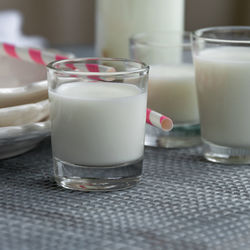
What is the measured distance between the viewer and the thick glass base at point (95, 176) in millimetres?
683

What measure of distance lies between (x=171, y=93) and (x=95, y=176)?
0.82 feet

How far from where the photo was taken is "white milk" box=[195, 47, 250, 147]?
2.54 feet

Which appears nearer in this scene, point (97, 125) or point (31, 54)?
point (97, 125)

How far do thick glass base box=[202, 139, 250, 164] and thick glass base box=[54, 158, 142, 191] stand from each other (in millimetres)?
159

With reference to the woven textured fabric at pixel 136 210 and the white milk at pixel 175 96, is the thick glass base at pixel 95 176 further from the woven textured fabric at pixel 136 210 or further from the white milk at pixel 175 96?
the white milk at pixel 175 96

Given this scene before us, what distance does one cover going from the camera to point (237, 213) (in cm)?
64

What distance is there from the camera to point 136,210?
2.09 feet

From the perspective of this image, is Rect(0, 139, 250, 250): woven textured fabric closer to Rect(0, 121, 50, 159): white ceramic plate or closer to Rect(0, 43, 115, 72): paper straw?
Rect(0, 121, 50, 159): white ceramic plate

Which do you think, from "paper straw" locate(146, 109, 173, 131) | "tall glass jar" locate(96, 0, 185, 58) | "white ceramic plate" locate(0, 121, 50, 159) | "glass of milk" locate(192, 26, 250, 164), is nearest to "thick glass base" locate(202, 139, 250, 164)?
"glass of milk" locate(192, 26, 250, 164)

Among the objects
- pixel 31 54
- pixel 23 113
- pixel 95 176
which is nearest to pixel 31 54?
pixel 31 54

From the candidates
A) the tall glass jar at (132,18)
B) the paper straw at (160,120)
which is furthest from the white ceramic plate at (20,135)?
the tall glass jar at (132,18)

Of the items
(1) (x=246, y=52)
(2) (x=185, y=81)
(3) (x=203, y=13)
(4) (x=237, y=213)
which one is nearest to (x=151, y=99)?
(2) (x=185, y=81)

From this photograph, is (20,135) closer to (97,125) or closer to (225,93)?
(97,125)

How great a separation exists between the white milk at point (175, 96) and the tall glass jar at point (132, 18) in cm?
27
